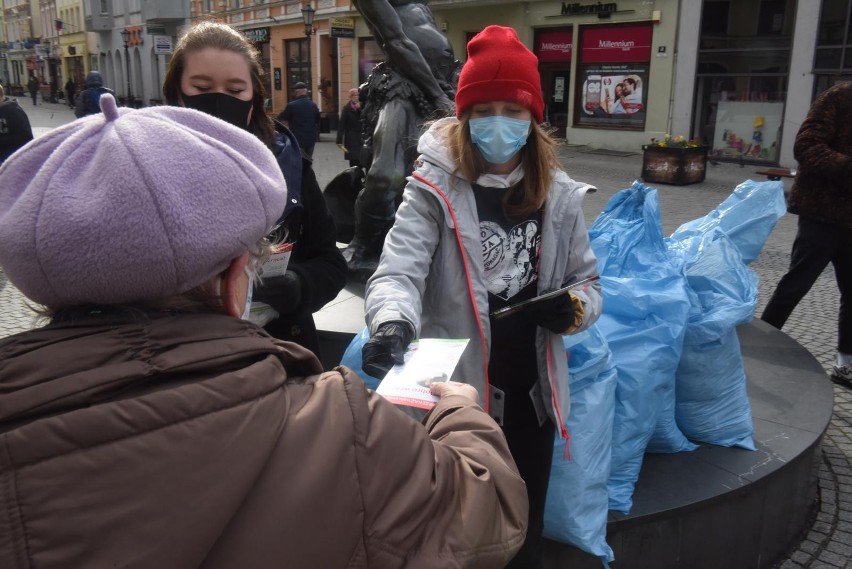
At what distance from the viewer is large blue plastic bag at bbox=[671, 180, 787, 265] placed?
12.2 feet

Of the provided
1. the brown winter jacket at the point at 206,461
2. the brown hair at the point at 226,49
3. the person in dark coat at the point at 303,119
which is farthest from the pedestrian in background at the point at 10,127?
the brown winter jacket at the point at 206,461

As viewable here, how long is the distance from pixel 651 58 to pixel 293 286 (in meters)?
17.2

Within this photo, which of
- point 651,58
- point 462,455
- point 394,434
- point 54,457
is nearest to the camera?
point 54,457

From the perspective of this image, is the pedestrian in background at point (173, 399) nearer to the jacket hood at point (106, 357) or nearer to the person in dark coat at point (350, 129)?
the jacket hood at point (106, 357)

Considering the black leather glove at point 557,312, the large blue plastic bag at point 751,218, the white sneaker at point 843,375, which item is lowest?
the white sneaker at point 843,375

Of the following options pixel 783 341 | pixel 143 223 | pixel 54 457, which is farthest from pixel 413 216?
pixel 783 341

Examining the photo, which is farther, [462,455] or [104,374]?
[462,455]

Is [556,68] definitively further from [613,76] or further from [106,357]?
[106,357]

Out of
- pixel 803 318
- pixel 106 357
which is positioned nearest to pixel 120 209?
pixel 106 357

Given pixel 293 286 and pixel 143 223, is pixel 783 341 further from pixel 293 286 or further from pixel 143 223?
pixel 143 223

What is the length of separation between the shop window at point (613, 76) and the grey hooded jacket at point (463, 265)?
16.8 m

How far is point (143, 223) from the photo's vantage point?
78 cm

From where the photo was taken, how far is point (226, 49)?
1.98 meters

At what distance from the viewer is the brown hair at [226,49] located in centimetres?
197
